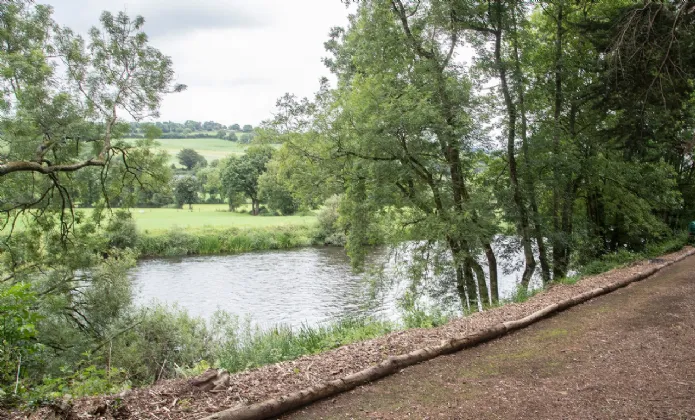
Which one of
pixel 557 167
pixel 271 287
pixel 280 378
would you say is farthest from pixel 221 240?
pixel 280 378

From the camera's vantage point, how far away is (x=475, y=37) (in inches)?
545

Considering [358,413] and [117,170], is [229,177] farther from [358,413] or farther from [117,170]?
[358,413]

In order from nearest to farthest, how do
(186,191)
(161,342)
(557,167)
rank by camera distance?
(557,167) < (161,342) < (186,191)

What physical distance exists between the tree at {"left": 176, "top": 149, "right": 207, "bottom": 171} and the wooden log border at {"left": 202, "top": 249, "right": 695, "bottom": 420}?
8785 centimetres

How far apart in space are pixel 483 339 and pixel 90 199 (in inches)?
475

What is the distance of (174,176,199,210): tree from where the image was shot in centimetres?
7294

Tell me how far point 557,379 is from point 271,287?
21.5 meters

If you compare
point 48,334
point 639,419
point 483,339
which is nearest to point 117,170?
point 48,334

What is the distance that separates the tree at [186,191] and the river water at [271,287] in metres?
40.9

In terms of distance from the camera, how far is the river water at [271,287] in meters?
20.1

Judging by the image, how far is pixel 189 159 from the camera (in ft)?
295

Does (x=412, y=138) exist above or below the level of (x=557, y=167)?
above

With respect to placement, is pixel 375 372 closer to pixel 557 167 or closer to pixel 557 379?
pixel 557 379

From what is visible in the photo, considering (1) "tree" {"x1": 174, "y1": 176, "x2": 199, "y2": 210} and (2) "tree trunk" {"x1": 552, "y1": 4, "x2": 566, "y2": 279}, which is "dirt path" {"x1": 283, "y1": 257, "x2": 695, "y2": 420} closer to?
(2) "tree trunk" {"x1": 552, "y1": 4, "x2": 566, "y2": 279}
